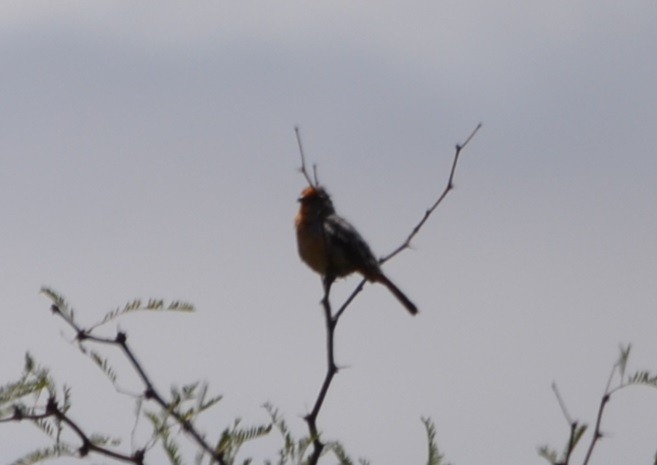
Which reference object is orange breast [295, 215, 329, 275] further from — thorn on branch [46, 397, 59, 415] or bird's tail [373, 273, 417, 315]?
thorn on branch [46, 397, 59, 415]

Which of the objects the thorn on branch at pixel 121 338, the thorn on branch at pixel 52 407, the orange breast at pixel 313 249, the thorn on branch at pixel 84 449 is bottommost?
the thorn on branch at pixel 84 449

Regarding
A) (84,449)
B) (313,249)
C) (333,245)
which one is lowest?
(84,449)

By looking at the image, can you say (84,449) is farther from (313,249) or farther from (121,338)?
(313,249)

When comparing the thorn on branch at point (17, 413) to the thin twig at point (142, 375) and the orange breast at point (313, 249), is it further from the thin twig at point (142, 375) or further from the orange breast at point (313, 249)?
the orange breast at point (313, 249)

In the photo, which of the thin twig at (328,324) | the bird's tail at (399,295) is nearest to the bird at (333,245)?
the bird's tail at (399,295)

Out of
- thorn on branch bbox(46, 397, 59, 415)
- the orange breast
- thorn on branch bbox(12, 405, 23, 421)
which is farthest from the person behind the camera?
the orange breast

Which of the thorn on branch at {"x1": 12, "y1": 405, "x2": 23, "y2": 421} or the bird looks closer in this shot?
the thorn on branch at {"x1": 12, "y1": 405, "x2": 23, "y2": 421}

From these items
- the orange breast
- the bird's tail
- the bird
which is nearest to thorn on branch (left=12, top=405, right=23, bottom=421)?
the bird

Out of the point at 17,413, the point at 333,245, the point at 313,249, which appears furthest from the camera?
the point at 333,245

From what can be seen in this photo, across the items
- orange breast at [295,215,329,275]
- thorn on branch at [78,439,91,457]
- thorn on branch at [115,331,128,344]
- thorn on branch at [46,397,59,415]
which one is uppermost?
orange breast at [295,215,329,275]

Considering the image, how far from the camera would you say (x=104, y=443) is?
4.12 m

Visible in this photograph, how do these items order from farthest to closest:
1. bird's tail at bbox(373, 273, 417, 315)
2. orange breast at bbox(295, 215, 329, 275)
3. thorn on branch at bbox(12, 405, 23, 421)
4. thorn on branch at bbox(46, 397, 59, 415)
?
bird's tail at bbox(373, 273, 417, 315) → orange breast at bbox(295, 215, 329, 275) → thorn on branch at bbox(46, 397, 59, 415) → thorn on branch at bbox(12, 405, 23, 421)

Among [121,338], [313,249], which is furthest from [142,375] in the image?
[313,249]

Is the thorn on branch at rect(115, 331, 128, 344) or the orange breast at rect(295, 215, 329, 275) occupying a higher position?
the orange breast at rect(295, 215, 329, 275)
